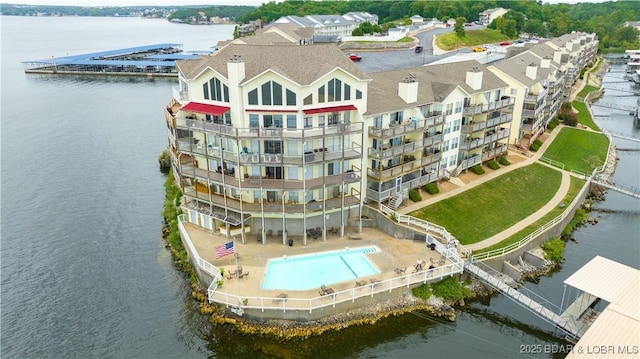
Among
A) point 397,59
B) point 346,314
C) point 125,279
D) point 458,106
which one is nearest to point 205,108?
point 125,279

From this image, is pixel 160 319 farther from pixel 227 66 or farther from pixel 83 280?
pixel 227 66

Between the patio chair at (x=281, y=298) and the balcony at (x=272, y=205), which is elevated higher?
the balcony at (x=272, y=205)

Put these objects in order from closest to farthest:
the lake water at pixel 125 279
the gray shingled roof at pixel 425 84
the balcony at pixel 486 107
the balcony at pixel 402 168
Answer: the lake water at pixel 125 279 < the balcony at pixel 402 168 < the gray shingled roof at pixel 425 84 < the balcony at pixel 486 107

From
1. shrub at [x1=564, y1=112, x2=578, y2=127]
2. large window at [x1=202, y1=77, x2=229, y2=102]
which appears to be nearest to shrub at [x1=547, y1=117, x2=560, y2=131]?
shrub at [x1=564, y1=112, x2=578, y2=127]

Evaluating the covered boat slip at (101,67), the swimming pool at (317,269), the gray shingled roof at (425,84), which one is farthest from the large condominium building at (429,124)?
the covered boat slip at (101,67)

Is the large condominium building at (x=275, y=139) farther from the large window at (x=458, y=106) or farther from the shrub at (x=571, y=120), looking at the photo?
the shrub at (x=571, y=120)

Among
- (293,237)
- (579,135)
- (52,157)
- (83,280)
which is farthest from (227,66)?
(579,135)

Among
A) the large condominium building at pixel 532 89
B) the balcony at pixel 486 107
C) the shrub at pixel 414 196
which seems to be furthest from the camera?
the large condominium building at pixel 532 89
